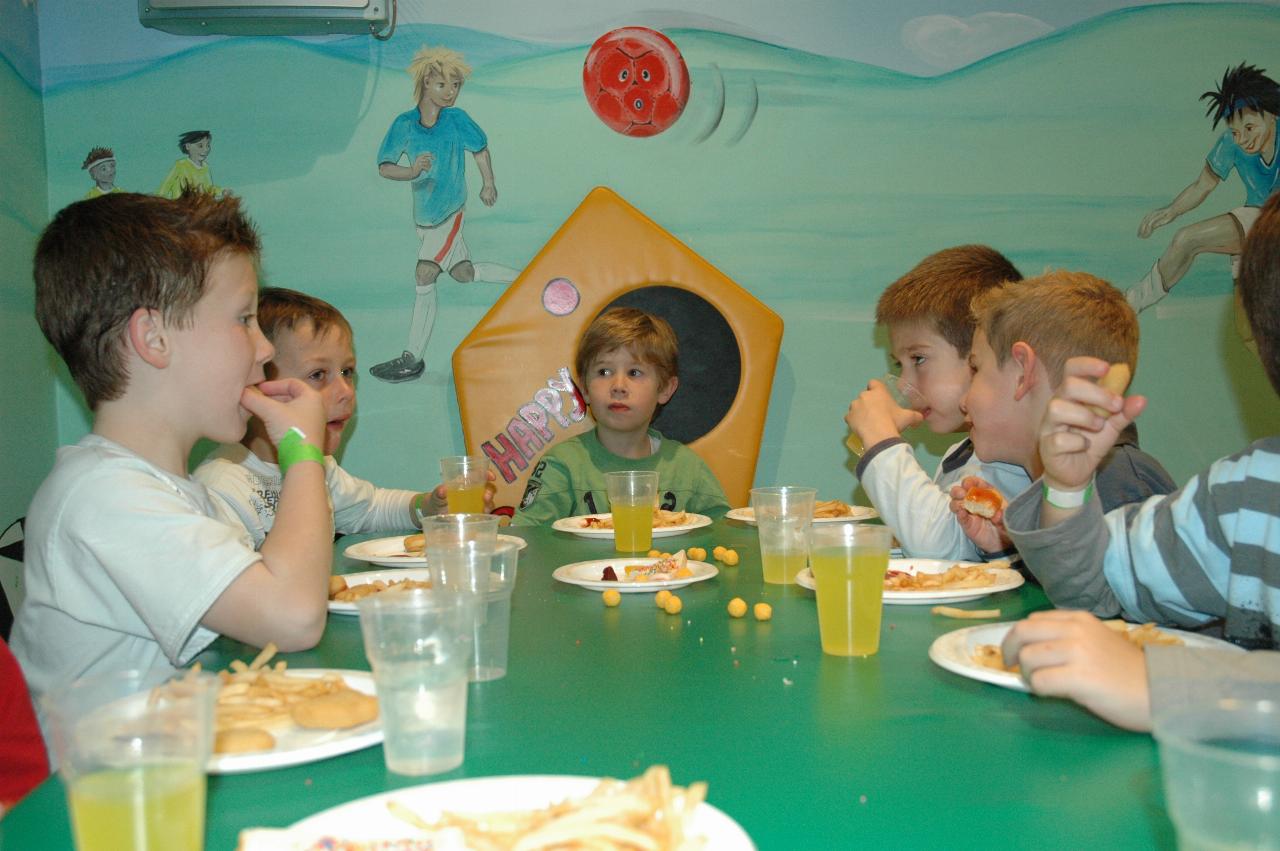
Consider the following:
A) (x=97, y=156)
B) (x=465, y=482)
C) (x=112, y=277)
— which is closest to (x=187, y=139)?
(x=97, y=156)

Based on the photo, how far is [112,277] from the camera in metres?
1.62

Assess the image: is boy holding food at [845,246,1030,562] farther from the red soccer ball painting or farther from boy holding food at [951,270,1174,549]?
the red soccer ball painting

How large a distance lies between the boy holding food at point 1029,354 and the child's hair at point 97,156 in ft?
10.7

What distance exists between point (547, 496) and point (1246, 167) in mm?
3201

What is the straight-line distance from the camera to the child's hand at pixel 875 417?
2.17m

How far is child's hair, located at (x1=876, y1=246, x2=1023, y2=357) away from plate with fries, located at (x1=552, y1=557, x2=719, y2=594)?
1.11 metres

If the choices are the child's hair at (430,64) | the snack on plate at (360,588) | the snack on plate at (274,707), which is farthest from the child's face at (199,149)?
the snack on plate at (274,707)

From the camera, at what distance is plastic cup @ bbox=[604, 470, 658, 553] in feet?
6.68

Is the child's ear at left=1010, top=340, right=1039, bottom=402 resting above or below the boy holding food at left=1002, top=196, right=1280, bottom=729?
above

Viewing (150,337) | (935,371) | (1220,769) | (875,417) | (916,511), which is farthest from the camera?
(935,371)

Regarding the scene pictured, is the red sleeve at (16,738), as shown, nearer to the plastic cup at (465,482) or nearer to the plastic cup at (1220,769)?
the plastic cup at (465,482)

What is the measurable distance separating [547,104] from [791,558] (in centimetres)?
279

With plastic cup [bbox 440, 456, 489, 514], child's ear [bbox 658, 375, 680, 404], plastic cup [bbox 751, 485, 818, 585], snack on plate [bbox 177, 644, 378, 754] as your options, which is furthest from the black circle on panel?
snack on plate [bbox 177, 644, 378, 754]

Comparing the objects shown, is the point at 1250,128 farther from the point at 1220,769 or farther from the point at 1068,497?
the point at 1220,769
